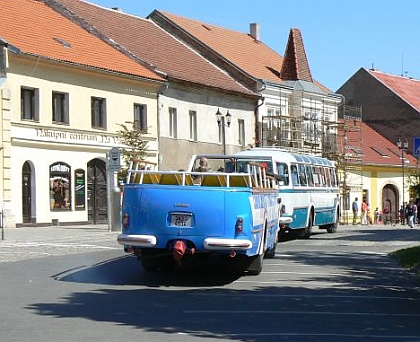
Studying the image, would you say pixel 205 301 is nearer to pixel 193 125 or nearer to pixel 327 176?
pixel 327 176

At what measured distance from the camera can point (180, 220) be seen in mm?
15742

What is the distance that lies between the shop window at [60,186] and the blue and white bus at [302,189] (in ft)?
39.0

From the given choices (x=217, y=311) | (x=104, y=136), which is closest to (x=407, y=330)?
(x=217, y=311)

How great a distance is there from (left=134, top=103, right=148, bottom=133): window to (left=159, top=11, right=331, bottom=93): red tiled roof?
1267 centimetres

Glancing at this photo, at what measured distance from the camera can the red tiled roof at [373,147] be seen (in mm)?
76000

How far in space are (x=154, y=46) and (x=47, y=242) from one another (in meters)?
28.4

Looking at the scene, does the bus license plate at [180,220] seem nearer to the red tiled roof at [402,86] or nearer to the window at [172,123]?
the window at [172,123]

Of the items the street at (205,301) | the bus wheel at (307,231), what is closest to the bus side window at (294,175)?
the bus wheel at (307,231)

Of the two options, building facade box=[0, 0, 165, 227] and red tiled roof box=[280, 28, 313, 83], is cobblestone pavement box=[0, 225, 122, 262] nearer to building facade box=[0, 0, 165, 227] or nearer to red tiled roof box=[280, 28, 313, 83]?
building facade box=[0, 0, 165, 227]

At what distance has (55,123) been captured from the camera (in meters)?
42.4

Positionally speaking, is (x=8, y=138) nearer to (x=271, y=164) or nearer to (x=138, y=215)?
(x=271, y=164)

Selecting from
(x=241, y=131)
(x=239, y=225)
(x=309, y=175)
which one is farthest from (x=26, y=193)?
(x=239, y=225)

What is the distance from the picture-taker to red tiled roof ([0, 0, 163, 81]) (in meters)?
41.9

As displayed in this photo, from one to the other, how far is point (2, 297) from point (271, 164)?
53.5 feet
